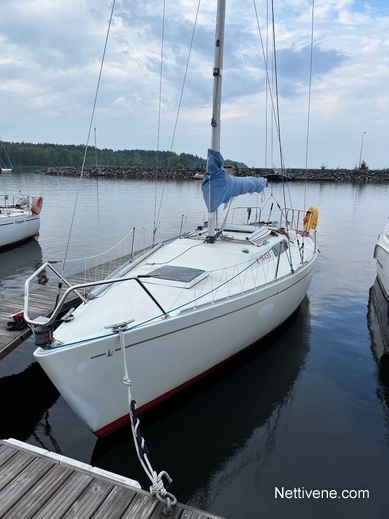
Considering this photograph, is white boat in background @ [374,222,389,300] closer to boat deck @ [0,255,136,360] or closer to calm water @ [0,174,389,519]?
calm water @ [0,174,389,519]

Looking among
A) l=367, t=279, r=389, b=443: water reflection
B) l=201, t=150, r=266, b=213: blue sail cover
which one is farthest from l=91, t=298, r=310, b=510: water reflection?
l=201, t=150, r=266, b=213: blue sail cover

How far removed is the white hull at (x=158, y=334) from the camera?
455 cm

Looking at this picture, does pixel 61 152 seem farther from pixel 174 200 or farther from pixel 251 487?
pixel 251 487

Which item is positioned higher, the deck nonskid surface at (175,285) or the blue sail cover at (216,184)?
the blue sail cover at (216,184)

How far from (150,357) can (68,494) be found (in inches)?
73.7

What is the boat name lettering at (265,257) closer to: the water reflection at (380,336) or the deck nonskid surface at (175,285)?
the deck nonskid surface at (175,285)

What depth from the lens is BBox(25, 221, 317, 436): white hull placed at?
455 cm

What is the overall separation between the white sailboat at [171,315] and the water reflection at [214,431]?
37 centimetres

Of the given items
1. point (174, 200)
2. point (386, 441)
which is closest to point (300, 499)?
point (386, 441)

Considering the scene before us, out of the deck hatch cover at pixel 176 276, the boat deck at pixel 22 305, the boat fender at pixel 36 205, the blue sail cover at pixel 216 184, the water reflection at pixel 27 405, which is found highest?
the blue sail cover at pixel 216 184

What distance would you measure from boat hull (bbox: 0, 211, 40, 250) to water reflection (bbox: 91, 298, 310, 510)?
13.3 meters

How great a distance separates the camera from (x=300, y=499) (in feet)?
14.7

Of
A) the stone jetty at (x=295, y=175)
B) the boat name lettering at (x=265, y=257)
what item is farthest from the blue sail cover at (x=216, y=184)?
the stone jetty at (x=295, y=175)

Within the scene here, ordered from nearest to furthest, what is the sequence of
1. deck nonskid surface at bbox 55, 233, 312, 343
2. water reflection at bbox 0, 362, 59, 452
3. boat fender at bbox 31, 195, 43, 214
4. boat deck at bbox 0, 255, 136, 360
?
deck nonskid surface at bbox 55, 233, 312, 343, water reflection at bbox 0, 362, 59, 452, boat deck at bbox 0, 255, 136, 360, boat fender at bbox 31, 195, 43, 214
